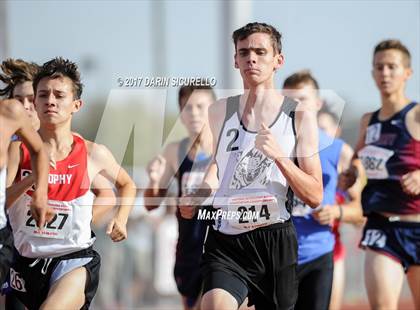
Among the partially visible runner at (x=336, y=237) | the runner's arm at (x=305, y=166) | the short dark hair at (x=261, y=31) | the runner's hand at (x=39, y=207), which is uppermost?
the short dark hair at (x=261, y=31)

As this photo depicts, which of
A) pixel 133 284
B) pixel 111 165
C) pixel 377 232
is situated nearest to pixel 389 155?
pixel 377 232

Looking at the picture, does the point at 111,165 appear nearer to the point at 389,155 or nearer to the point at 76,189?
the point at 76,189

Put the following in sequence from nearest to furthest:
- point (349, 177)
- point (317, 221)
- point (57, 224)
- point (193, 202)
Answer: point (57, 224) → point (193, 202) → point (317, 221) → point (349, 177)

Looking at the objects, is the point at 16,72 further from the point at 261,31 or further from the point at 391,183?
the point at 391,183

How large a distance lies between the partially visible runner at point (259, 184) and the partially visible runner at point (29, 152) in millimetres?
1167

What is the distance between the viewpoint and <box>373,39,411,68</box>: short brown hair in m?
8.26

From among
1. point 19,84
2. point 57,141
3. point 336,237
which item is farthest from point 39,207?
point 336,237

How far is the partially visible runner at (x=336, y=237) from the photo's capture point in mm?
8594

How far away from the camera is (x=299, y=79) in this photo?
8359 millimetres

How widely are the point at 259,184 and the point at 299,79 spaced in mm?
2157

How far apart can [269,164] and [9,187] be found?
5.43ft

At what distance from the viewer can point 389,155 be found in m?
8.09

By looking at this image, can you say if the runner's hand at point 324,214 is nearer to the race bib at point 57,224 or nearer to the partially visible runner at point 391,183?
the partially visible runner at point 391,183

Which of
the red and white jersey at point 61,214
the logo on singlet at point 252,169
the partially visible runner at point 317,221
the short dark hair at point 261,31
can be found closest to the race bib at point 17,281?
the red and white jersey at point 61,214
